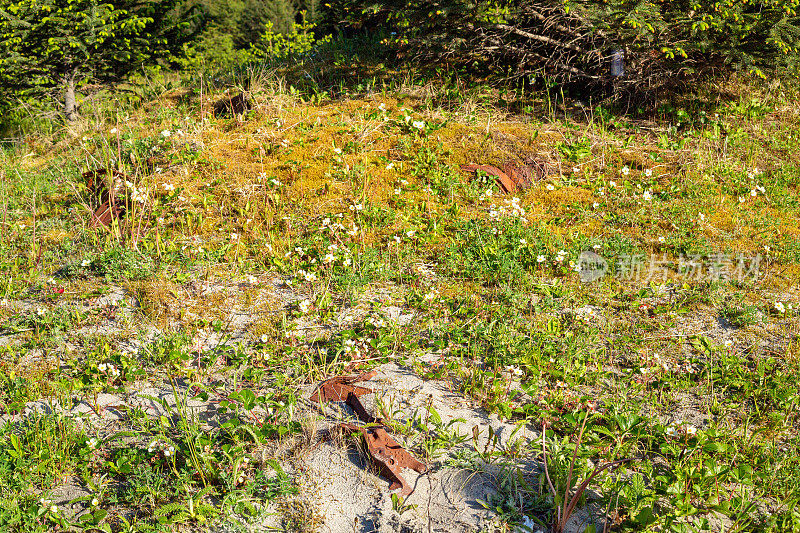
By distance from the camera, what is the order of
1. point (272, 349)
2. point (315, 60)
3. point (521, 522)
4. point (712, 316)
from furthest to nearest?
point (315, 60) < point (712, 316) < point (272, 349) < point (521, 522)

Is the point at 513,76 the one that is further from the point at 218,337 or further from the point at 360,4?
the point at 218,337

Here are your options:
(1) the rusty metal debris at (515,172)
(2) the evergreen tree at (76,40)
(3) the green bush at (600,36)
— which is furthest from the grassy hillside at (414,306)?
(2) the evergreen tree at (76,40)

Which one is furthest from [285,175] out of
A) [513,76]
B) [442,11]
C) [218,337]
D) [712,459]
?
[712,459]

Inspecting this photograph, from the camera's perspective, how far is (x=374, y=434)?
2.99 metres

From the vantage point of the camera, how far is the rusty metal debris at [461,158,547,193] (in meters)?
5.70

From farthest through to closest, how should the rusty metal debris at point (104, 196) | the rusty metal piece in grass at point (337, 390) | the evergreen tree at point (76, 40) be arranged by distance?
the evergreen tree at point (76, 40) → the rusty metal debris at point (104, 196) → the rusty metal piece in grass at point (337, 390)

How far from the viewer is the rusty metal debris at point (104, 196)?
17.0 ft

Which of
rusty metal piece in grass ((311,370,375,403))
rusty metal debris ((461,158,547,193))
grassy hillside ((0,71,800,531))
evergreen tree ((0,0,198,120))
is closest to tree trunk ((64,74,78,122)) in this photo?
evergreen tree ((0,0,198,120))

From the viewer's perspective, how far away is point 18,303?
4.26 metres

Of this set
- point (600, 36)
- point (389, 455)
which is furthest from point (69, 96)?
point (389, 455)

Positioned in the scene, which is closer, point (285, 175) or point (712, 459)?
point (712, 459)

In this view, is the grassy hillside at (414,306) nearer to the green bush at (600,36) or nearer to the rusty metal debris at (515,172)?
the rusty metal debris at (515,172)

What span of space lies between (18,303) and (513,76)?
6174mm

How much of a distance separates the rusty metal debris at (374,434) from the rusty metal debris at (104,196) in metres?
3.00
